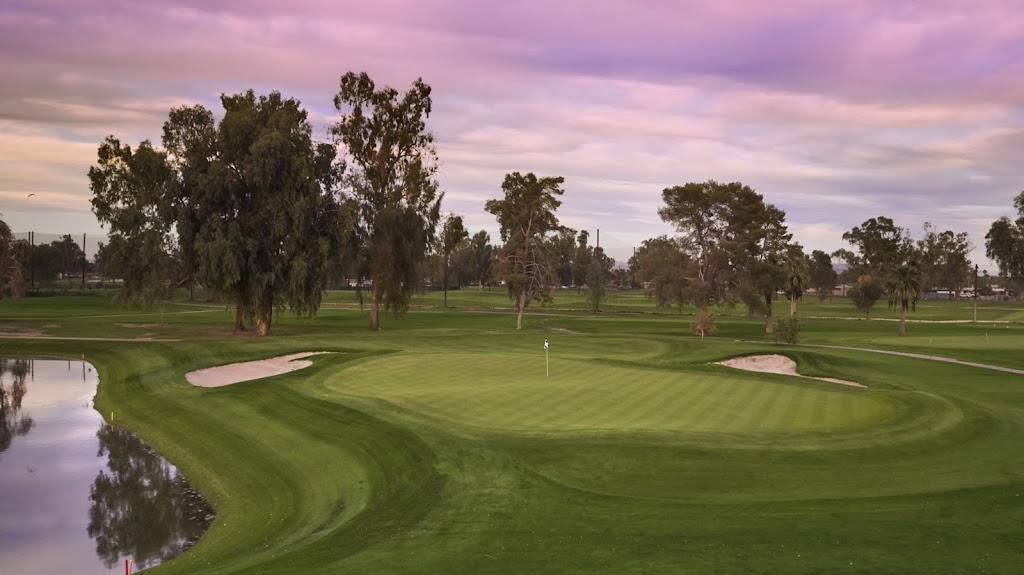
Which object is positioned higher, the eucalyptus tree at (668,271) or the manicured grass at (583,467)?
the eucalyptus tree at (668,271)

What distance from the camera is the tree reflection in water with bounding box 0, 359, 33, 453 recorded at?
1168 inches

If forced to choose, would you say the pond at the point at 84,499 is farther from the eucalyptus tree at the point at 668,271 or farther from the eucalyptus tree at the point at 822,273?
the eucalyptus tree at the point at 822,273

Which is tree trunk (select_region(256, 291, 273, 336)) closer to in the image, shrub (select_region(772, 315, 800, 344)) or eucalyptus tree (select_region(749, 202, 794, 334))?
shrub (select_region(772, 315, 800, 344))

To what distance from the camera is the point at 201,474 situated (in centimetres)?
2375

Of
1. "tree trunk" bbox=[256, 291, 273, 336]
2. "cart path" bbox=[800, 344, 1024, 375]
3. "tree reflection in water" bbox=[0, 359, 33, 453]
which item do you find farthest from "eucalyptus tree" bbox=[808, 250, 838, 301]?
"tree reflection in water" bbox=[0, 359, 33, 453]

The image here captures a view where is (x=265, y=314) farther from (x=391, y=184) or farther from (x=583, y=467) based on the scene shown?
(x=583, y=467)

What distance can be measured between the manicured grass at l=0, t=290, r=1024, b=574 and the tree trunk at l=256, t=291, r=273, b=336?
17460 mm

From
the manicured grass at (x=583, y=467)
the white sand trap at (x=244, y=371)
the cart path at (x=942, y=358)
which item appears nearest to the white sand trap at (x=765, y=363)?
the manicured grass at (x=583, y=467)

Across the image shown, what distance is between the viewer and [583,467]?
1922cm

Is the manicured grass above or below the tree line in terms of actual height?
below

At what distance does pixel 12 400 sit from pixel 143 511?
20.5 m

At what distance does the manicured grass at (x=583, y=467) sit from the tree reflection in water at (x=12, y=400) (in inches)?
138

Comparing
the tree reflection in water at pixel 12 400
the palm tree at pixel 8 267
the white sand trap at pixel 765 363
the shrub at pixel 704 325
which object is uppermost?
the palm tree at pixel 8 267

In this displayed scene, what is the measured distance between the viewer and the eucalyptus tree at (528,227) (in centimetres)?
8088
